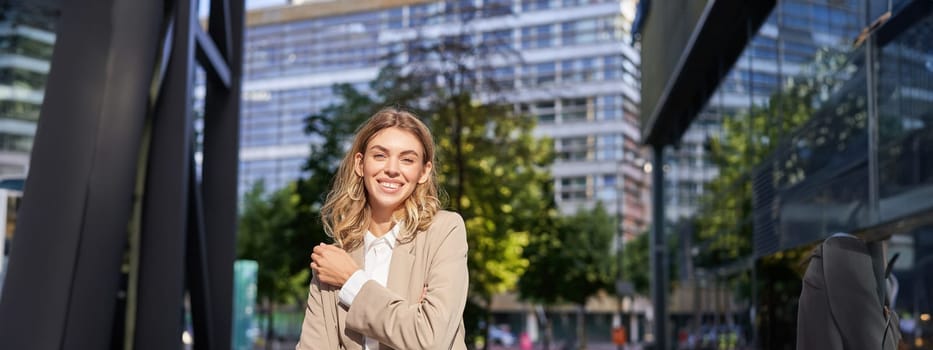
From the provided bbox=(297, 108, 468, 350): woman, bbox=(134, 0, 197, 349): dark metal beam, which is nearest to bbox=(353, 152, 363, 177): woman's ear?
bbox=(297, 108, 468, 350): woman

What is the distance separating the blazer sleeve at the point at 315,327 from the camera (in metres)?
2.54

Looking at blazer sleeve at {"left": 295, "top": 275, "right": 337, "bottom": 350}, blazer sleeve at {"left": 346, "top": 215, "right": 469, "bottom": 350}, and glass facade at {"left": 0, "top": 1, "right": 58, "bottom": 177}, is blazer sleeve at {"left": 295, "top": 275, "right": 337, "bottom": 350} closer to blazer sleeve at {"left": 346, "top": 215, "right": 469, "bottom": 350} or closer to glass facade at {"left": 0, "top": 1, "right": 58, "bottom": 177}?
blazer sleeve at {"left": 346, "top": 215, "right": 469, "bottom": 350}

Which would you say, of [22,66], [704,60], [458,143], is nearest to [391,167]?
[22,66]

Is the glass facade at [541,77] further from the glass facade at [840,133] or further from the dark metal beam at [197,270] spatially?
the dark metal beam at [197,270]

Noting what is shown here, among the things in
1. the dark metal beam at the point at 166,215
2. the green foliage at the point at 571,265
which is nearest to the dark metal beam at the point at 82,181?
the dark metal beam at the point at 166,215

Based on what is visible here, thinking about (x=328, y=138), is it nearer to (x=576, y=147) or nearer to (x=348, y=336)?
(x=348, y=336)

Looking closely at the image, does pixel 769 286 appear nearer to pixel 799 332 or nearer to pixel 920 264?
pixel 920 264

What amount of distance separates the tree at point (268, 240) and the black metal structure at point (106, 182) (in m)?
36.2

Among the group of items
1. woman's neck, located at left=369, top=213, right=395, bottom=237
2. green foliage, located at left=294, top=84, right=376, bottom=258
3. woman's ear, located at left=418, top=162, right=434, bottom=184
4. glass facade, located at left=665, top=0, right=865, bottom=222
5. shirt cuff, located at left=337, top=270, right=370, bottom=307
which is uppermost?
green foliage, located at left=294, top=84, right=376, bottom=258

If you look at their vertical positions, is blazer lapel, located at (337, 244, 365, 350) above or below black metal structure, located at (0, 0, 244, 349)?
below

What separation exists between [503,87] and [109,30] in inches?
834

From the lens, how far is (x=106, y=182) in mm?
5668

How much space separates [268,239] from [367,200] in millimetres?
45760

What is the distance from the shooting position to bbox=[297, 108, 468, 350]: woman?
2.36 metres
